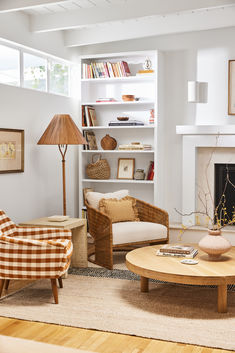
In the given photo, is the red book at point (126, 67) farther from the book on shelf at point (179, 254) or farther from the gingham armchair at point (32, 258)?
the gingham armchair at point (32, 258)

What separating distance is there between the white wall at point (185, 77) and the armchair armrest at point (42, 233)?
232 centimetres

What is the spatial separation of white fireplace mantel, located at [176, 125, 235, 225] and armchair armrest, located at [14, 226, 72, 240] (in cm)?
214

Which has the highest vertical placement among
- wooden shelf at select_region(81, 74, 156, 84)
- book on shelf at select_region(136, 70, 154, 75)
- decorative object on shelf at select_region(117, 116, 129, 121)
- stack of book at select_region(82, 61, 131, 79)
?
stack of book at select_region(82, 61, 131, 79)

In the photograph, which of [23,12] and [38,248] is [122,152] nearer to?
[23,12]

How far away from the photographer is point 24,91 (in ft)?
17.4

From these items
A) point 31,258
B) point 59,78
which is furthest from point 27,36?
point 31,258

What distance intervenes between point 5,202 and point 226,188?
278 centimetres

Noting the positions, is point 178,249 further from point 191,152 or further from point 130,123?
point 130,123

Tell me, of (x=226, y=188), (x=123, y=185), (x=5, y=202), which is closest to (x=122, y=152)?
(x=123, y=185)

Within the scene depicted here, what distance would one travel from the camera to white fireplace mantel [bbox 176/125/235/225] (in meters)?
Result: 5.80

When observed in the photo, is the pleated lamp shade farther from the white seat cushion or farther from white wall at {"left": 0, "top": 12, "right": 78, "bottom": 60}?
the white seat cushion

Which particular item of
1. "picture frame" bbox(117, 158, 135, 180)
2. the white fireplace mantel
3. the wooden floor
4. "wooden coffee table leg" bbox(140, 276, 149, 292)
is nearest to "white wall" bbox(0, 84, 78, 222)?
"picture frame" bbox(117, 158, 135, 180)

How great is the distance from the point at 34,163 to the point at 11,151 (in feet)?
1.63

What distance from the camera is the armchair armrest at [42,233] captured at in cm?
416
